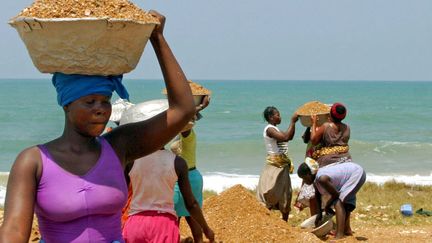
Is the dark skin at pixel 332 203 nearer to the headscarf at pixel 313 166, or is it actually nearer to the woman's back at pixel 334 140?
the headscarf at pixel 313 166

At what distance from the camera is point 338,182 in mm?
8680

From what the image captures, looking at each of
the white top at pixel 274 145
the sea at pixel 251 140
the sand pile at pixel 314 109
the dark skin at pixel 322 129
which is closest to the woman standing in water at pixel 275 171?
the white top at pixel 274 145

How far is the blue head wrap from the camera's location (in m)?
2.56

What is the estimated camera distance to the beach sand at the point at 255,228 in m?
7.66

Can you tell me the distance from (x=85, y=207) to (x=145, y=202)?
2.01 metres

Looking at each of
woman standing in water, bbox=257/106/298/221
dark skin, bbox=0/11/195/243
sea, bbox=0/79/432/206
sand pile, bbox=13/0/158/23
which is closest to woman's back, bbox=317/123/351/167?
woman standing in water, bbox=257/106/298/221

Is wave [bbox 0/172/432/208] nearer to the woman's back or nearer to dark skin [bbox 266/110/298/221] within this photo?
dark skin [bbox 266/110/298/221]

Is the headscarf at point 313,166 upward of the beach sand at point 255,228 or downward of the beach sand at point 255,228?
upward

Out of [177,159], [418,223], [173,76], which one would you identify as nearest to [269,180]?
[418,223]

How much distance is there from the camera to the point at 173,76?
2771mm

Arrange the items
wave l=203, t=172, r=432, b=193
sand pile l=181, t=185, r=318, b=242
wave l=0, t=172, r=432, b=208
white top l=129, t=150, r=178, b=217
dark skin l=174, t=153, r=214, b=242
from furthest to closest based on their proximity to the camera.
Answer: wave l=203, t=172, r=432, b=193 < wave l=0, t=172, r=432, b=208 < sand pile l=181, t=185, r=318, b=242 < dark skin l=174, t=153, r=214, b=242 < white top l=129, t=150, r=178, b=217

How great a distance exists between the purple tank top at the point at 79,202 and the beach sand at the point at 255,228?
4.67 meters

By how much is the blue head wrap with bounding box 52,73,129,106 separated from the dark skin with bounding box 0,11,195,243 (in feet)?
0.07

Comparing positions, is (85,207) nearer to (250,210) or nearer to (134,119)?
(134,119)
